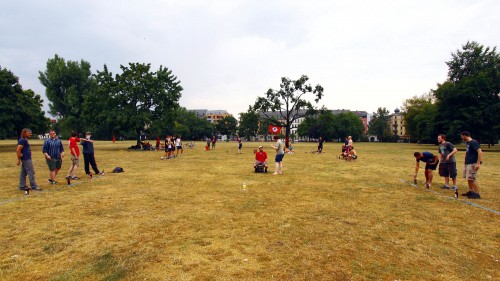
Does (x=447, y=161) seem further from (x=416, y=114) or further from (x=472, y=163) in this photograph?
(x=416, y=114)

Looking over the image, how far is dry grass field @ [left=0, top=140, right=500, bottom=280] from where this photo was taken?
4.26 m

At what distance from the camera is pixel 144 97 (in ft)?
127

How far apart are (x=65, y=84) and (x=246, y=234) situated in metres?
60.8

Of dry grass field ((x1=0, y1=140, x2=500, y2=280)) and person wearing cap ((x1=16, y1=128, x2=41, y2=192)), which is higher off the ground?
person wearing cap ((x1=16, y1=128, x2=41, y2=192))

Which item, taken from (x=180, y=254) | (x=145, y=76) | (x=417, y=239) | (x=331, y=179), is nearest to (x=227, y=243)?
(x=180, y=254)

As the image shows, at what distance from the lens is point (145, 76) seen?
128 feet

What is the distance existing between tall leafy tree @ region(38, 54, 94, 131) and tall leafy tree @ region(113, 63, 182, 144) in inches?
684

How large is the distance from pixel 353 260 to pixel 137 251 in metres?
3.73

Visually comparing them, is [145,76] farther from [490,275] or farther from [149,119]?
[490,275]

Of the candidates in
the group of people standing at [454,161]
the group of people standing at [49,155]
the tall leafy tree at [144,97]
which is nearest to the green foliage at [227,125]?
the tall leafy tree at [144,97]

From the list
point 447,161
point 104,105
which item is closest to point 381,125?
point 104,105

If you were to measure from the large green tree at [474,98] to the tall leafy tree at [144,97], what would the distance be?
41785 millimetres

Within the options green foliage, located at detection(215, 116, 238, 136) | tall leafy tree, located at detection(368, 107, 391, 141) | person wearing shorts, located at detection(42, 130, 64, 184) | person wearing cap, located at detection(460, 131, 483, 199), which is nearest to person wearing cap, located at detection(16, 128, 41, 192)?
person wearing shorts, located at detection(42, 130, 64, 184)

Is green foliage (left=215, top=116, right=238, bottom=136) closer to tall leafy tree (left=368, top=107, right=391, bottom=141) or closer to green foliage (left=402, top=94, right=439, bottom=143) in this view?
tall leafy tree (left=368, top=107, right=391, bottom=141)
